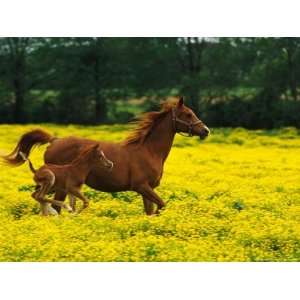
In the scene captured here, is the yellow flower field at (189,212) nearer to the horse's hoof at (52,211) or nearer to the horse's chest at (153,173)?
the horse's hoof at (52,211)

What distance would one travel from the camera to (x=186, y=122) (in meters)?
14.7

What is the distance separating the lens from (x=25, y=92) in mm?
17750

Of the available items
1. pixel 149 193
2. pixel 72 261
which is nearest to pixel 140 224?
pixel 149 193

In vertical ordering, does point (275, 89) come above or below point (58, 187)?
above

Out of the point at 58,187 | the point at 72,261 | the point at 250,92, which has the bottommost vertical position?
the point at 72,261

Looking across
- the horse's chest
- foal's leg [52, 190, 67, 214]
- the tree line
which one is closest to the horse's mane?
the horse's chest

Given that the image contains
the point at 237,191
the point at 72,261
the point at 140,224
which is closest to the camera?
the point at 72,261

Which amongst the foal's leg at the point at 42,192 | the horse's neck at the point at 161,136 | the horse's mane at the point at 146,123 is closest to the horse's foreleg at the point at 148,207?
the horse's neck at the point at 161,136

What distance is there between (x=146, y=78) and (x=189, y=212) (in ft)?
13.6

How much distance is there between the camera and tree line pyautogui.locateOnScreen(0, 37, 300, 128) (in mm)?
17578

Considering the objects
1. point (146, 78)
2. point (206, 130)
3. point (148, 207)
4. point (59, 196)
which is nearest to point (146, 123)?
point (206, 130)

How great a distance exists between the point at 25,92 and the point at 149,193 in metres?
4.75

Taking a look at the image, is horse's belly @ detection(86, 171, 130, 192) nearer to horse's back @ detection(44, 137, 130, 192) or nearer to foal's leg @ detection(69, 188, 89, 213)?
horse's back @ detection(44, 137, 130, 192)

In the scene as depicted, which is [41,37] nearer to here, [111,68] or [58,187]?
[111,68]
